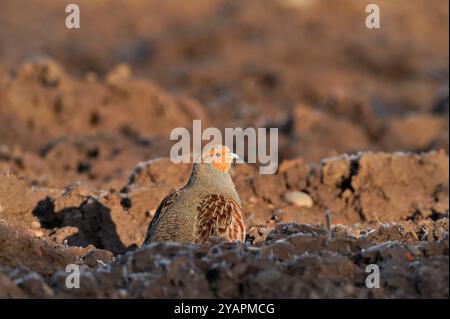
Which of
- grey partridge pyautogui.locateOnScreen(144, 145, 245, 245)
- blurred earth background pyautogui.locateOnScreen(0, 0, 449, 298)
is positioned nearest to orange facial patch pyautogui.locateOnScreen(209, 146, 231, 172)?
grey partridge pyautogui.locateOnScreen(144, 145, 245, 245)

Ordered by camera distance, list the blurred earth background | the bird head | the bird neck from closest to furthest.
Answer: the blurred earth background, the bird neck, the bird head

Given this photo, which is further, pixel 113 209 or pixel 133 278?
pixel 113 209

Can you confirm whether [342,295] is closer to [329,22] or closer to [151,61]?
[151,61]

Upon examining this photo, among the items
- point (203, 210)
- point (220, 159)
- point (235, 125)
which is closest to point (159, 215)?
point (203, 210)

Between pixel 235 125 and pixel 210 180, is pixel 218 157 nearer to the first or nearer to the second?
pixel 210 180

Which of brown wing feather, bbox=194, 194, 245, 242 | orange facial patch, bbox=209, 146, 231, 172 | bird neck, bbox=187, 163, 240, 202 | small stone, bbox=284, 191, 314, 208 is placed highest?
small stone, bbox=284, 191, 314, 208

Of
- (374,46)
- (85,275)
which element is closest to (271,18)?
(374,46)

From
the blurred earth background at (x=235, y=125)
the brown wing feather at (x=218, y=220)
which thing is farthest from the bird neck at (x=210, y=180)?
the blurred earth background at (x=235, y=125)

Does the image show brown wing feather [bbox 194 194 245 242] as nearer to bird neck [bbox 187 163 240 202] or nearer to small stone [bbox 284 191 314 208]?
bird neck [bbox 187 163 240 202]
